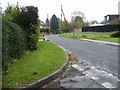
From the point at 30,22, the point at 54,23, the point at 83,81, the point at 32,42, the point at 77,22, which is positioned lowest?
the point at 83,81

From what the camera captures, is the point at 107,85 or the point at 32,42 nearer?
the point at 107,85

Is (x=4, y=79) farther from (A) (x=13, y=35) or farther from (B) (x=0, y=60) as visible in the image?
(A) (x=13, y=35)

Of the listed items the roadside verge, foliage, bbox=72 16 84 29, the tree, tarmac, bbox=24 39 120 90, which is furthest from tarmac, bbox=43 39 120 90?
the tree

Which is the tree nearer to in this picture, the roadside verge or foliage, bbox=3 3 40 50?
foliage, bbox=3 3 40 50

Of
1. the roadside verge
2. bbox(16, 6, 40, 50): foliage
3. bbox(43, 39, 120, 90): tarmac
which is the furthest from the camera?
bbox(16, 6, 40, 50): foliage

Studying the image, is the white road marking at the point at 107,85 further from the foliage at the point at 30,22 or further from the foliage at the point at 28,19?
the foliage at the point at 28,19

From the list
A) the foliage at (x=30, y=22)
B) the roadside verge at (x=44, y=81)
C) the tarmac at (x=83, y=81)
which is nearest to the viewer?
the roadside verge at (x=44, y=81)

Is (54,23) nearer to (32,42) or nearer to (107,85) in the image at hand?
(32,42)

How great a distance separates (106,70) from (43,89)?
154 inches

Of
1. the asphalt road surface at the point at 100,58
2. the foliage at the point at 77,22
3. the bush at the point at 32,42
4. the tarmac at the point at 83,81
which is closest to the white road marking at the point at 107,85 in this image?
the tarmac at the point at 83,81

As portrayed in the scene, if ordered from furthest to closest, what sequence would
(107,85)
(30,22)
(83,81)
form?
(30,22), (83,81), (107,85)

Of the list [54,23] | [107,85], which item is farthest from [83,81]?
[54,23]

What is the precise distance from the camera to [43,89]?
7.92 metres

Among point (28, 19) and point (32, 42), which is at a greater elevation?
point (28, 19)
